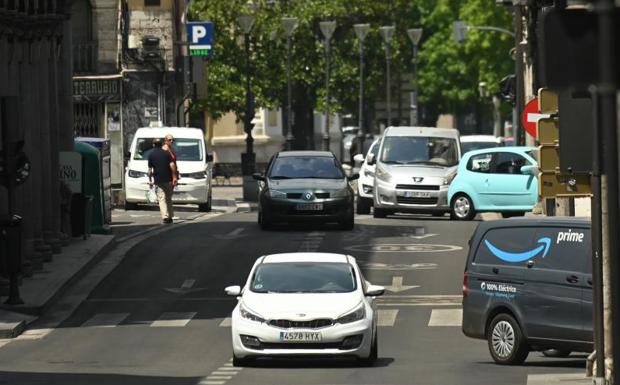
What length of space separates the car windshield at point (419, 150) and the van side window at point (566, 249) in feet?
73.3

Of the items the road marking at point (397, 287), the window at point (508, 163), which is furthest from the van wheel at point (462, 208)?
the road marking at point (397, 287)

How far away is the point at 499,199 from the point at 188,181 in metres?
9.32

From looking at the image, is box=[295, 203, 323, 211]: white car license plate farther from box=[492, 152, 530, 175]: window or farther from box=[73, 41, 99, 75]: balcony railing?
box=[73, 41, 99, 75]: balcony railing

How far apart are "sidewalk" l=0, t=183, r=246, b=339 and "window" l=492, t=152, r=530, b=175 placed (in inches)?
281

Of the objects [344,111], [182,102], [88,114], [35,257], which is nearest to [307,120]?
[344,111]

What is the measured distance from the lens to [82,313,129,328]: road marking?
26.9m

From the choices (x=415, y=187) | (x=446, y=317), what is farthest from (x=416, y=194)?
(x=446, y=317)

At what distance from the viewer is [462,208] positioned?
4209cm

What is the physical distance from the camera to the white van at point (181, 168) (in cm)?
4759

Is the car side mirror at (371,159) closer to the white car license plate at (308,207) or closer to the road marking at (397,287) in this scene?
the white car license plate at (308,207)

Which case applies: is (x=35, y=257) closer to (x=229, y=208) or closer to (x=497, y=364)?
(x=497, y=364)

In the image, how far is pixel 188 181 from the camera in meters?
47.7

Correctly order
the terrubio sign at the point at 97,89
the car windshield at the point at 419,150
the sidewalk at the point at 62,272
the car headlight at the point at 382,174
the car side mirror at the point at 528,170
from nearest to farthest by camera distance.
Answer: the sidewalk at the point at 62,272 < the car side mirror at the point at 528,170 < the car headlight at the point at 382,174 < the car windshield at the point at 419,150 < the terrubio sign at the point at 97,89

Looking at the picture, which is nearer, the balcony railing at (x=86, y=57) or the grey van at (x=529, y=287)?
the grey van at (x=529, y=287)
